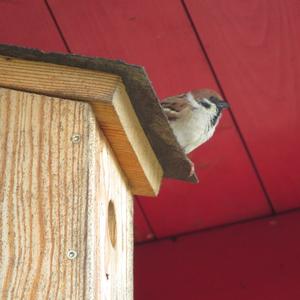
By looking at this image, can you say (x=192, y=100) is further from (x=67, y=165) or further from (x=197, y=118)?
(x=67, y=165)

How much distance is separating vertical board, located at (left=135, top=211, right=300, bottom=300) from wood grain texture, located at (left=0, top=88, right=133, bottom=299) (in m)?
1.00

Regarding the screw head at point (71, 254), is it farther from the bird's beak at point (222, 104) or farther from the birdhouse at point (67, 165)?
the bird's beak at point (222, 104)

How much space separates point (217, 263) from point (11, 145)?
4.12ft

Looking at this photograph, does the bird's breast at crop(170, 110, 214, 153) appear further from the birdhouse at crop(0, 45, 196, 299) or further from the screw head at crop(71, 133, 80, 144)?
the screw head at crop(71, 133, 80, 144)

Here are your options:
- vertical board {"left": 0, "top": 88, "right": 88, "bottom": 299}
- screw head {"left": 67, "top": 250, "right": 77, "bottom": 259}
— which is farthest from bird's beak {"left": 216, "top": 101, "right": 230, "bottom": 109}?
screw head {"left": 67, "top": 250, "right": 77, "bottom": 259}

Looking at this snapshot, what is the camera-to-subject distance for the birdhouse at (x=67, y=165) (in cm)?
167

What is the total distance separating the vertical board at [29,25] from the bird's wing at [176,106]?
0.30 m

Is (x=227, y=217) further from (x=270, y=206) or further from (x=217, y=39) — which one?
(x=217, y=39)

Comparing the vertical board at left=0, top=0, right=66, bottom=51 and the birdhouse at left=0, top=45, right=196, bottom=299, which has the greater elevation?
the vertical board at left=0, top=0, right=66, bottom=51

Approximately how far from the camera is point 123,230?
6.90ft

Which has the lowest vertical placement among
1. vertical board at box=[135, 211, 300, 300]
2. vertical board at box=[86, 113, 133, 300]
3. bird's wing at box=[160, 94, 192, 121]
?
vertical board at box=[86, 113, 133, 300]

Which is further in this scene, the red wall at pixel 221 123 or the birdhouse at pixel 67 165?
the red wall at pixel 221 123

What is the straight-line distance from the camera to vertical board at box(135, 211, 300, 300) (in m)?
2.86

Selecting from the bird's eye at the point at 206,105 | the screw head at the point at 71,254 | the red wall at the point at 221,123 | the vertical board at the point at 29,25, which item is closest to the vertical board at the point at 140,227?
the red wall at the point at 221,123
